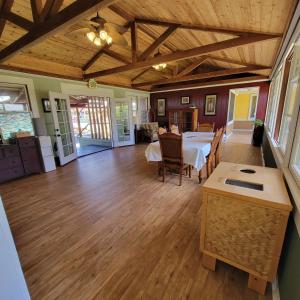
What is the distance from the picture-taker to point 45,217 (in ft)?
7.36

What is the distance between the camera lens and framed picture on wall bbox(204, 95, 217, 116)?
686 centimetres

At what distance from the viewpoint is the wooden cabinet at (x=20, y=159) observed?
11.2ft

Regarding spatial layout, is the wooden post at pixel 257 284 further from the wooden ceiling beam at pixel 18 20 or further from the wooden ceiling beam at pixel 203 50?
the wooden ceiling beam at pixel 18 20

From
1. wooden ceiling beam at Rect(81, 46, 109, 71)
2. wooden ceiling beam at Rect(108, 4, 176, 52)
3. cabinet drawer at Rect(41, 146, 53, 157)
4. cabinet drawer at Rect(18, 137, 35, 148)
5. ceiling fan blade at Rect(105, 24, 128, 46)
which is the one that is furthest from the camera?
wooden ceiling beam at Rect(81, 46, 109, 71)

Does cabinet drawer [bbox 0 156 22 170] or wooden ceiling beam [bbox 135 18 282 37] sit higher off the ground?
wooden ceiling beam [bbox 135 18 282 37]

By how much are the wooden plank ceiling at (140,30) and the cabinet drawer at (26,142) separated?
1570mm

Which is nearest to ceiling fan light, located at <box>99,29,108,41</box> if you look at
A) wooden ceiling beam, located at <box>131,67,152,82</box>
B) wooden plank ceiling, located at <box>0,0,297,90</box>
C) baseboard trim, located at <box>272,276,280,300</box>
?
wooden plank ceiling, located at <box>0,0,297,90</box>

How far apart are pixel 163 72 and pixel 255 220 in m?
6.75

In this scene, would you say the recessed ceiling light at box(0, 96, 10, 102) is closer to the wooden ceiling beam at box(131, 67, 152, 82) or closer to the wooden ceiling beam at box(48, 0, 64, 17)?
the wooden ceiling beam at box(48, 0, 64, 17)

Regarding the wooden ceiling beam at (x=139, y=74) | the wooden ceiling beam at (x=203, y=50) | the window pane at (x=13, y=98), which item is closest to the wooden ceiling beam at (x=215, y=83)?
the wooden ceiling beam at (x=139, y=74)

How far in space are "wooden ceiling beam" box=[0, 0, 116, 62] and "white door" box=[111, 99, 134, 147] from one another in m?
3.86

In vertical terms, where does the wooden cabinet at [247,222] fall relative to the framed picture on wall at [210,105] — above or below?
below

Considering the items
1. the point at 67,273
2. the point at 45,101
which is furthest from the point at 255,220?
the point at 45,101

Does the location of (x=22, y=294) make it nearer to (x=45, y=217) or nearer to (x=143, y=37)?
(x=45, y=217)
